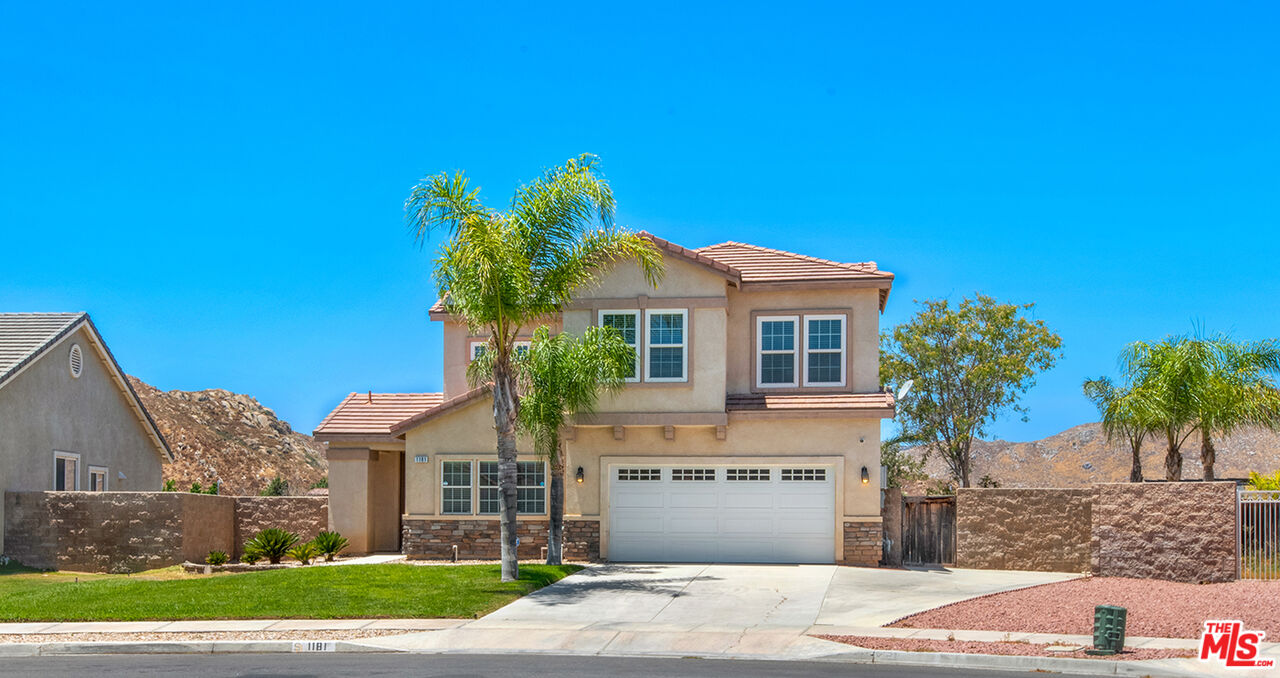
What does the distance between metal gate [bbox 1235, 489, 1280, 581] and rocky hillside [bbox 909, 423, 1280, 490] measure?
36919mm

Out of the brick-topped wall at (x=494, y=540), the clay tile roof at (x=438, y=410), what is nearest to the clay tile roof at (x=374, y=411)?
the clay tile roof at (x=438, y=410)

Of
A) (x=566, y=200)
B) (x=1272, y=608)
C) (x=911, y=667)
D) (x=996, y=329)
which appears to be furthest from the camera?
(x=996, y=329)

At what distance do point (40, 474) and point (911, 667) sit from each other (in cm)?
2210

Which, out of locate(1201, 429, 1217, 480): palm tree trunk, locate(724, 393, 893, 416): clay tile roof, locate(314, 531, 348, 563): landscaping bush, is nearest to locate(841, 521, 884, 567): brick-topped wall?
locate(724, 393, 893, 416): clay tile roof

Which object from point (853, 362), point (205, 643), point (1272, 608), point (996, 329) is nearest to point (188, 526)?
point (205, 643)

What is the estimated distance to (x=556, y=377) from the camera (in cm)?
2248

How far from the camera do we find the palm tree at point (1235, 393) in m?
26.4

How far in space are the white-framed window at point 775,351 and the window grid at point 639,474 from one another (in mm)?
2902

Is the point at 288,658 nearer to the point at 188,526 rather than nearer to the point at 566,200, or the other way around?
the point at 566,200

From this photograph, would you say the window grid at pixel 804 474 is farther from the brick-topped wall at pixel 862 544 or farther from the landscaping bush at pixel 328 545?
the landscaping bush at pixel 328 545

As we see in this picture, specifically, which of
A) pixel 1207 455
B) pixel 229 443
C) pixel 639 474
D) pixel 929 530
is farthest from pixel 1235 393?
pixel 229 443

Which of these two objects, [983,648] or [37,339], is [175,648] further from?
[37,339]

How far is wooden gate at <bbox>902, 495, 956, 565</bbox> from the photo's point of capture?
25.3 metres

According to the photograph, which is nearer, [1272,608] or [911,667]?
[911,667]
